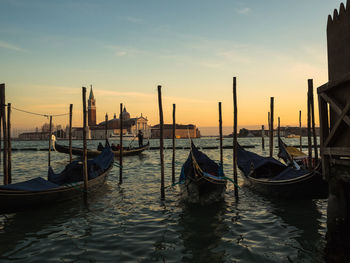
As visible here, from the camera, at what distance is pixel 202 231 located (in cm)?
596

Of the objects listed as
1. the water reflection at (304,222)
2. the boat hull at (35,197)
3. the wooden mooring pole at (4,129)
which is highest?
the wooden mooring pole at (4,129)

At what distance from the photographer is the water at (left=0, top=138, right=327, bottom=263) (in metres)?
4.86

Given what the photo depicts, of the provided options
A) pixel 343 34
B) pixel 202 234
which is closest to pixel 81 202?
pixel 202 234

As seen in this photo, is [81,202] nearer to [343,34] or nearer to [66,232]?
[66,232]

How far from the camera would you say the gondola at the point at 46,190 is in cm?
668

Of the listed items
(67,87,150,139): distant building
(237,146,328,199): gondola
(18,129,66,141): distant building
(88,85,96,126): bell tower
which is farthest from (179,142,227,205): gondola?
(18,129,66,141): distant building

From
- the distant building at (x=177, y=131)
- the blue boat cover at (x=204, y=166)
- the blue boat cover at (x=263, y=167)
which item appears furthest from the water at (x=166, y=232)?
the distant building at (x=177, y=131)

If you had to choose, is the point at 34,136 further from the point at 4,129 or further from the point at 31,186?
the point at 31,186

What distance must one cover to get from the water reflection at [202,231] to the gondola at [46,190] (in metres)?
3.42

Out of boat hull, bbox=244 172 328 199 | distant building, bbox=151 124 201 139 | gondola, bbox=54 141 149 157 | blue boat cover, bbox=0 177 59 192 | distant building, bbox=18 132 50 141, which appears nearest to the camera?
blue boat cover, bbox=0 177 59 192

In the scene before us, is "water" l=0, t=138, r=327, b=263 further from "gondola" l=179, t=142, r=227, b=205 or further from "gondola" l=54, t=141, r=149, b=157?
"gondola" l=54, t=141, r=149, b=157

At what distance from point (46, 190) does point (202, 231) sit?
13.9 ft

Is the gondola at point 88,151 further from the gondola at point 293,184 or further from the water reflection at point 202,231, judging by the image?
the water reflection at point 202,231

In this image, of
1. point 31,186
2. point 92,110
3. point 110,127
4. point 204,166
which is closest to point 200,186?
point 204,166
